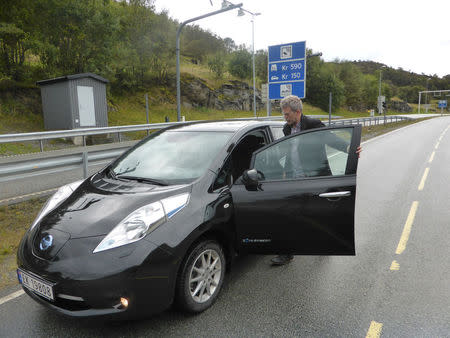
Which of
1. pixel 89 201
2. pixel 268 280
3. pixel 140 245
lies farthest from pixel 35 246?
pixel 268 280

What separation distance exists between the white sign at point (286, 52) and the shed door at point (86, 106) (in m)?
10.8

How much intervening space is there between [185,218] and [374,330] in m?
1.73

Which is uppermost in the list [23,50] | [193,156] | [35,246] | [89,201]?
[23,50]

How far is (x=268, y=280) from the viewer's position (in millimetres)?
3500

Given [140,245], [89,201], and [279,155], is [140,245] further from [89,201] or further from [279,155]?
[279,155]

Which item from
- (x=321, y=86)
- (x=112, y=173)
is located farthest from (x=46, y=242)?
(x=321, y=86)

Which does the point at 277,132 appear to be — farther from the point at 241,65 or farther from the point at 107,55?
the point at 241,65

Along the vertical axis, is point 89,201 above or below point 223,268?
above

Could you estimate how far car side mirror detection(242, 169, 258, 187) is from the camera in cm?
310

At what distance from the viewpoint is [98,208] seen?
2.81 m

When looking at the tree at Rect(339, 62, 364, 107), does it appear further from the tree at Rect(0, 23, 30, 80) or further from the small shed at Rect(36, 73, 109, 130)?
the tree at Rect(0, 23, 30, 80)

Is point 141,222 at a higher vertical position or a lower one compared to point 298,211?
higher

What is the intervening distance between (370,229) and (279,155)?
2.54 metres

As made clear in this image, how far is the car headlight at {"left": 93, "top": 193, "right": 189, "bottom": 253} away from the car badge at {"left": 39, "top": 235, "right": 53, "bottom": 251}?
42cm
